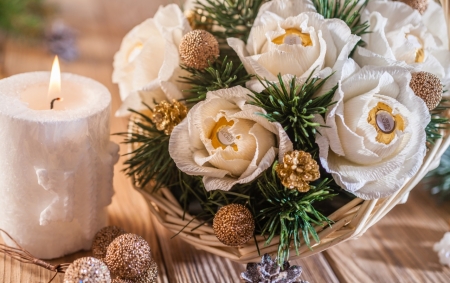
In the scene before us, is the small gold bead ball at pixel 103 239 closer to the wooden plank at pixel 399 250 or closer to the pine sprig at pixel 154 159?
the pine sprig at pixel 154 159

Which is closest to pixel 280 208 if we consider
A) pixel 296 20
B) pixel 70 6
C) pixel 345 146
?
pixel 345 146

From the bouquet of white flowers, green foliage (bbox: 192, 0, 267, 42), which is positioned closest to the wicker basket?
the bouquet of white flowers

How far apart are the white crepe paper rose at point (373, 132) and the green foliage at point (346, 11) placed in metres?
0.07

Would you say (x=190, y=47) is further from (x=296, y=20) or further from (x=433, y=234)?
(x=433, y=234)

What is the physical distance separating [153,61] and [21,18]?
0.52m

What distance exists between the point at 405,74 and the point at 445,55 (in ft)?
0.41

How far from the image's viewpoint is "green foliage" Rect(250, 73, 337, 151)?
462 mm

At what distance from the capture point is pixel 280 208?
49 centimetres

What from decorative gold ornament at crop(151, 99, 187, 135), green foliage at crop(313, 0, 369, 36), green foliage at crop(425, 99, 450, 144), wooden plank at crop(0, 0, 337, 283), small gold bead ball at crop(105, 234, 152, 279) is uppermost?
green foliage at crop(313, 0, 369, 36)

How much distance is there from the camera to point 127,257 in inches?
18.8

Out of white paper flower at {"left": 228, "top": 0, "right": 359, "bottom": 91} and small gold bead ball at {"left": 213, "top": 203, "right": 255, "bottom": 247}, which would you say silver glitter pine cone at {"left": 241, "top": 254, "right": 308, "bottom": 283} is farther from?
white paper flower at {"left": 228, "top": 0, "right": 359, "bottom": 91}

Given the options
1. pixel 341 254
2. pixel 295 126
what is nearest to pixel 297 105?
pixel 295 126

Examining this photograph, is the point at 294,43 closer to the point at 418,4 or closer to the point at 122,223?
the point at 418,4

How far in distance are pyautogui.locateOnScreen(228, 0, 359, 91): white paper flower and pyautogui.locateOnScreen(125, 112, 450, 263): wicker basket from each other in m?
0.14
